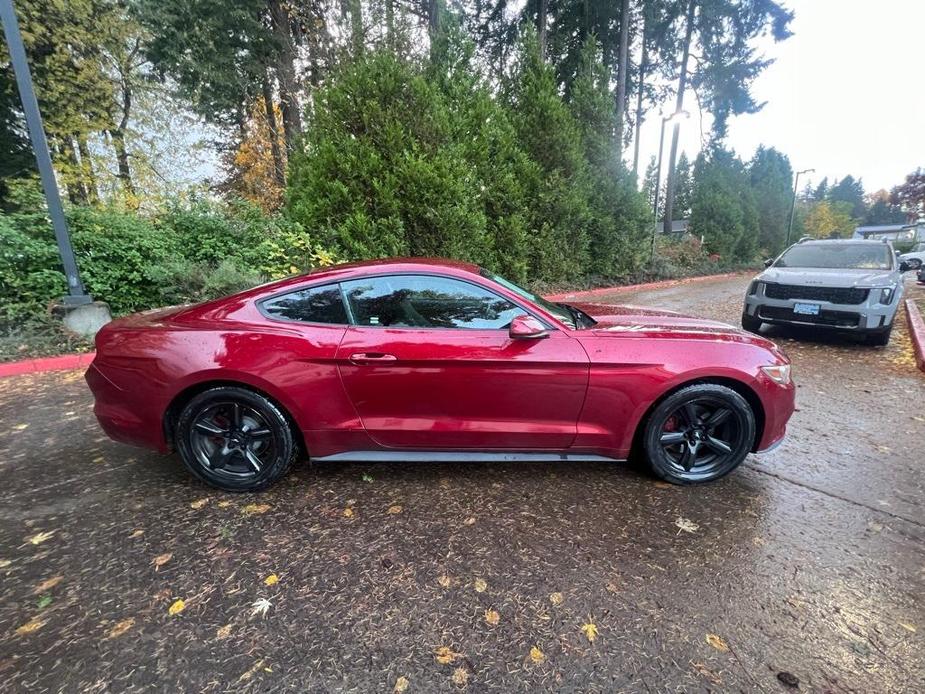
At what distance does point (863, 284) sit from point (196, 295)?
906 cm

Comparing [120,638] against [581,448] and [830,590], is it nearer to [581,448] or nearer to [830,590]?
[581,448]

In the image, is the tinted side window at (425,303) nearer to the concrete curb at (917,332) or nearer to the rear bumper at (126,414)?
the rear bumper at (126,414)

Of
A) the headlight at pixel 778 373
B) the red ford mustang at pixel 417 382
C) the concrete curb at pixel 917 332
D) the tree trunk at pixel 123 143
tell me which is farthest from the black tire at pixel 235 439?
the tree trunk at pixel 123 143

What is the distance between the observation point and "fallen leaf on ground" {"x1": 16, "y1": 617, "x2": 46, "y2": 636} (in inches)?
72.0

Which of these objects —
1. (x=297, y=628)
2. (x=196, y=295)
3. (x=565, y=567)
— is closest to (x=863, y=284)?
(x=565, y=567)

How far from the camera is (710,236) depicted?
63.4 ft

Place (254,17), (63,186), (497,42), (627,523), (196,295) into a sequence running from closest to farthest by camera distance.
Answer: (627,523), (196,295), (63,186), (254,17), (497,42)

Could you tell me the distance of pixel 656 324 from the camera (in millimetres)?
2961

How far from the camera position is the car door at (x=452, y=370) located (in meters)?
2.59

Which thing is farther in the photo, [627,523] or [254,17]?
[254,17]

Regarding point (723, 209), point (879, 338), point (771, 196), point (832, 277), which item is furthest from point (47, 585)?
point (771, 196)

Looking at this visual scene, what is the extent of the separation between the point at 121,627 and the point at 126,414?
132 cm

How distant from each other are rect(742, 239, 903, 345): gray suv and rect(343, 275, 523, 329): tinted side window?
18.1 ft

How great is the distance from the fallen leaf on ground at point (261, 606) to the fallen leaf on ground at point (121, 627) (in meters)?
0.48
